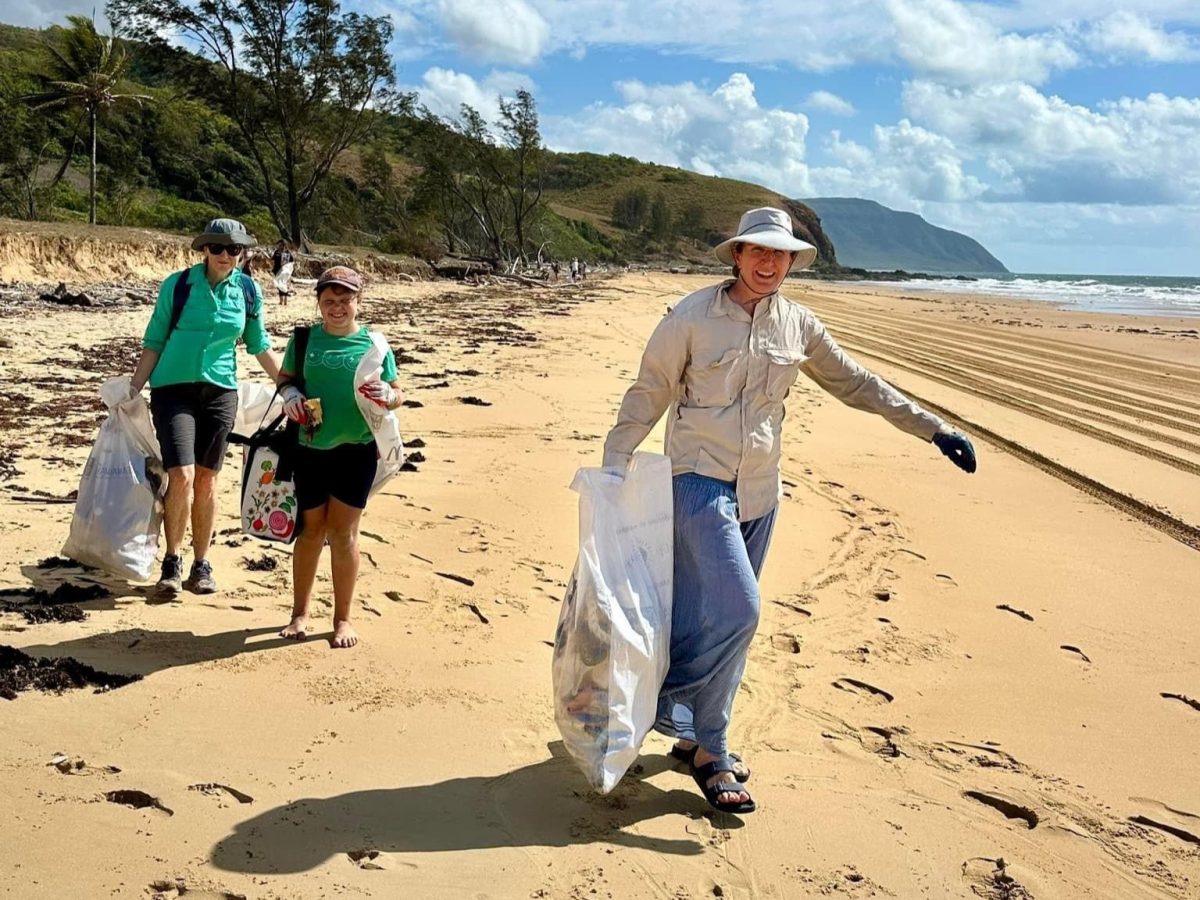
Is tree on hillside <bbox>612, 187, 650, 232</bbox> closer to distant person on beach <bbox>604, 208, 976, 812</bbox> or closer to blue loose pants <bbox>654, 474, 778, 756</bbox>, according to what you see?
distant person on beach <bbox>604, 208, 976, 812</bbox>

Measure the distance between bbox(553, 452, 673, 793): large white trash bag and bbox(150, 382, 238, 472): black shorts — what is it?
87.5 inches

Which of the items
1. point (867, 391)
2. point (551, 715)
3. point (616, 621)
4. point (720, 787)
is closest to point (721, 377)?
point (867, 391)

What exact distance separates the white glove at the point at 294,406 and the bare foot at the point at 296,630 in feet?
2.60

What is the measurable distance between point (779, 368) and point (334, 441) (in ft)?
5.72

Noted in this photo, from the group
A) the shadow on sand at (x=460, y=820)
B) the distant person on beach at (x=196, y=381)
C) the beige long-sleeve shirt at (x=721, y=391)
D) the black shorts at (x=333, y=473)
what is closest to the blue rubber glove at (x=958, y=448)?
the beige long-sleeve shirt at (x=721, y=391)

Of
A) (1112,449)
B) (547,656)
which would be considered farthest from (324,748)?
(1112,449)

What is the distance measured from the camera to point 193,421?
457 centimetres

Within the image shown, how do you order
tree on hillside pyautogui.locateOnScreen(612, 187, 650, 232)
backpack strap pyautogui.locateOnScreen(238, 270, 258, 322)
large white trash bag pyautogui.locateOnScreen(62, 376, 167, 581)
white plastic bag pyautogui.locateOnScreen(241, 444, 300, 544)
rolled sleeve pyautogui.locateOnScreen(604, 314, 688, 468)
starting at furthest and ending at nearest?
tree on hillside pyautogui.locateOnScreen(612, 187, 650, 232)
backpack strap pyautogui.locateOnScreen(238, 270, 258, 322)
large white trash bag pyautogui.locateOnScreen(62, 376, 167, 581)
white plastic bag pyautogui.locateOnScreen(241, 444, 300, 544)
rolled sleeve pyautogui.locateOnScreen(604, 314, 688, 468)

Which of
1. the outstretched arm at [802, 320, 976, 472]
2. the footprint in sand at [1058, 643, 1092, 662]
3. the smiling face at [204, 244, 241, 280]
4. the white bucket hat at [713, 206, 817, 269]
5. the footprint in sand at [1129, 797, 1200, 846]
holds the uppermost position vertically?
the white bucket hat at [713, 206, 817, 269]

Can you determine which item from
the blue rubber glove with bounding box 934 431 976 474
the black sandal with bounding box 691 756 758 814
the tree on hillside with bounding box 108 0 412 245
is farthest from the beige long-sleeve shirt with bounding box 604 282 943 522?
the tree on hillside with bounding box 108 0 412 245

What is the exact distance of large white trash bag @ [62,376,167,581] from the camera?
445 centimetres

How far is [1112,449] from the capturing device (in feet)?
31.7

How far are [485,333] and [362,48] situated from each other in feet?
71.5

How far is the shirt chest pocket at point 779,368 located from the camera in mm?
3174
